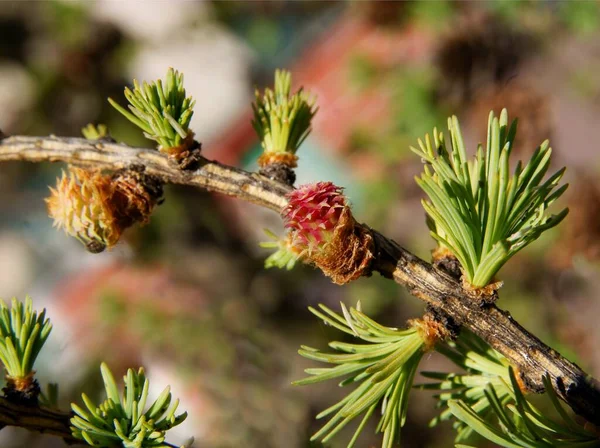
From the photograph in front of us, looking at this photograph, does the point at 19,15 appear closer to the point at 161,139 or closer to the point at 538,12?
the point at 538,12

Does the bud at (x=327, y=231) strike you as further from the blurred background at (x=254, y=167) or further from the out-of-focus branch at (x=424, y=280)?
the blurred background at (x=254, y=167)

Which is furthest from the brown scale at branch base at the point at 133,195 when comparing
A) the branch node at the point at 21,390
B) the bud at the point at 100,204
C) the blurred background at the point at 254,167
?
the blurred background at the point at 254,167

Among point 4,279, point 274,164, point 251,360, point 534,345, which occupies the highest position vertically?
point 4,279

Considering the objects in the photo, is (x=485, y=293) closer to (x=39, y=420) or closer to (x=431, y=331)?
(x=431, y=331)

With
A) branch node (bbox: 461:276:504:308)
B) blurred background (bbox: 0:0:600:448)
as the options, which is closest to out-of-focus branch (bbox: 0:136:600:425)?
branch node (bbox: 461:276:504:308)

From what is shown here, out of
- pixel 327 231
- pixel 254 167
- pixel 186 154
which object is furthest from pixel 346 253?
pixel 254 167

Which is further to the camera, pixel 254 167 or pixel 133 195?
pixel 254 167

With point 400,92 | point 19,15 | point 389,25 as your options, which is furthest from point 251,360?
point 19,15
